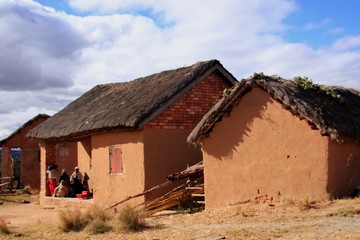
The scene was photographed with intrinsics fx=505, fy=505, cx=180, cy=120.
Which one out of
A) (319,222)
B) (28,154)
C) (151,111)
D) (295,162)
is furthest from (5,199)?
(319,222)

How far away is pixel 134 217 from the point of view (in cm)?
1033

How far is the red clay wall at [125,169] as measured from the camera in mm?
14586

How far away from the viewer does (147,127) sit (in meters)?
14.4

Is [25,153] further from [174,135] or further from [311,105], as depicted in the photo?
[311,105]

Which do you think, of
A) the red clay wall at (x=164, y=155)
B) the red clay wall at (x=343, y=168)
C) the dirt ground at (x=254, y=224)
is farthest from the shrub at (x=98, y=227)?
the red clay wall at (x=343, y=168)

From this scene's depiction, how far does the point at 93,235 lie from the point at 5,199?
13.3 m

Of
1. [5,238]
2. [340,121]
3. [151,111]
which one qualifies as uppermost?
[151,111]

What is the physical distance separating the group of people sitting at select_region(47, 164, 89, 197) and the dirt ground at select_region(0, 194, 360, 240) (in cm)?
644

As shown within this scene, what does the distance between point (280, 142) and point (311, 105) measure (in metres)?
1.07

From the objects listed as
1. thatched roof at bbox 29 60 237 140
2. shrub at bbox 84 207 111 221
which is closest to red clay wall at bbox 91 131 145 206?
thatched roof at bbox 29 60 237 140

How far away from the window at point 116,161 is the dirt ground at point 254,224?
11.3 feet

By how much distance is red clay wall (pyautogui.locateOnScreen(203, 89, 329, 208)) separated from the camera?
35.6 ft

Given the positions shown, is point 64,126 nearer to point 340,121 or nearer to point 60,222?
point 60,222

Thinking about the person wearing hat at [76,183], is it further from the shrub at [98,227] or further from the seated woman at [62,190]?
the shrub at [98,227]
